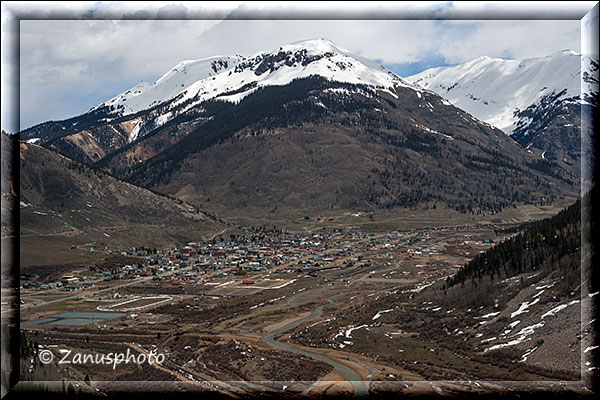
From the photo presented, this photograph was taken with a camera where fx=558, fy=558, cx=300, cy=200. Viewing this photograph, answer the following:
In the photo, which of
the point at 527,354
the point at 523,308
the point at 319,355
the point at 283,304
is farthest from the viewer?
the point at 283,304

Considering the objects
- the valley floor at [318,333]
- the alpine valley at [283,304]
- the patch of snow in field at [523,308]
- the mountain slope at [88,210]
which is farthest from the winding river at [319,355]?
the mountain slope at [88,210]

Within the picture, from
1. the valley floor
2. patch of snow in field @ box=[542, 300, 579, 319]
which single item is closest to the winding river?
the valley floor

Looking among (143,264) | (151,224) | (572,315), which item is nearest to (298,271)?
(143,264)

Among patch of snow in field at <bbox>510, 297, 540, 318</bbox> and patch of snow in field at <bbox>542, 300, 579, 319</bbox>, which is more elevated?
patch of snow in field at <bbox>542, 300, 579, 319</bbox>

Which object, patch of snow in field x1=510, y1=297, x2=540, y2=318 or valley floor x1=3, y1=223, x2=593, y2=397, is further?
patch of snow in field x1=510, y1=297, x2=540, y2=318

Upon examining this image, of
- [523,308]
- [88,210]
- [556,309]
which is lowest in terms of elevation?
[523,308]

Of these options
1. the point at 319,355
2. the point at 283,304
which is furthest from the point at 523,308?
the point at 283,304

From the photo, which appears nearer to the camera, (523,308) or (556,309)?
(556,309)

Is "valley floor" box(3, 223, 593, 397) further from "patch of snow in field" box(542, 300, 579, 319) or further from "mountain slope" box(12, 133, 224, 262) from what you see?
"mountain slope" box(12, 133, 224, 262)

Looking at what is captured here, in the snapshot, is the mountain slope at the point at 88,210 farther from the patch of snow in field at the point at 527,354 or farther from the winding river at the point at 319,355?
the patch of snow in field at the point at 527,354

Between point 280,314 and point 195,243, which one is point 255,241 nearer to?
point 195,243

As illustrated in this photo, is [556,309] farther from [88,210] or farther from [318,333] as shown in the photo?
[88,210]
